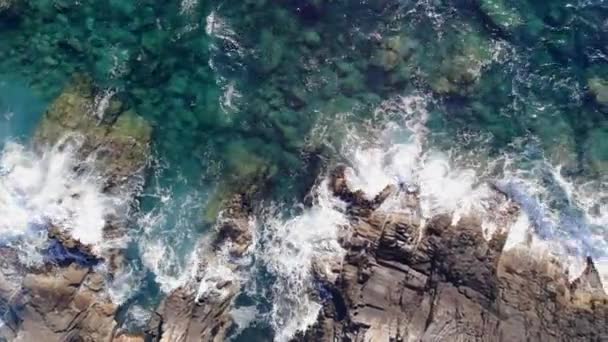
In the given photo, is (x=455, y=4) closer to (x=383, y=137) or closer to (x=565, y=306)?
(x=383, y=137)

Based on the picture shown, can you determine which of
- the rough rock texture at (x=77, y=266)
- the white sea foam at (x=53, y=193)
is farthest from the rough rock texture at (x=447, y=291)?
the white sea foam at (x=53, y=193)

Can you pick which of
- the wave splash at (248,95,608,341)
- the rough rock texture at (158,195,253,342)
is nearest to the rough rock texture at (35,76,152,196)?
the rough rock texture at (158,195,253,342)

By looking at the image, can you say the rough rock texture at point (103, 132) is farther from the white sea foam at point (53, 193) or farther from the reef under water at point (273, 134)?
the white sea foam at point (53, 193)

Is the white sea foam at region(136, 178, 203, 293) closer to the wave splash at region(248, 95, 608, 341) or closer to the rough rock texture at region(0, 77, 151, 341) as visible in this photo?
the rough rock texture at region(0, 77, 151, 341)

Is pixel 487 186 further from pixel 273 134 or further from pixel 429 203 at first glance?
pixel 273 134

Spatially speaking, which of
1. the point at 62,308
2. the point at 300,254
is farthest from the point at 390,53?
the point at 62,308
